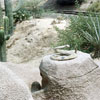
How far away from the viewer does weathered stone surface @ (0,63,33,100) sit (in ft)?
5.65

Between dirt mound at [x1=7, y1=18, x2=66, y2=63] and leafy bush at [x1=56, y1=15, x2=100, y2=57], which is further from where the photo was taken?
dirt mound at [x1=7, y1=18, x2=66, y2=63]

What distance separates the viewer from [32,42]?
9.83 meters

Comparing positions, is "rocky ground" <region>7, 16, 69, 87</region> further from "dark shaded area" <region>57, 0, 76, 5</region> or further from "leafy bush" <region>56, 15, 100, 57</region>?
"dark shaded area" <region>57, 0, 76, 5</region>

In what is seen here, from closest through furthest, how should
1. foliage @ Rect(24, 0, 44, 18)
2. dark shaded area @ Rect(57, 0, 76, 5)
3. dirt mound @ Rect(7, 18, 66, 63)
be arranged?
dirt mound @ Rect(7, 18, 66, 63) → foliage @ Rect(24, 0, 44, 18) → dark shaded area @ Rect(57, 0, 76, 5)

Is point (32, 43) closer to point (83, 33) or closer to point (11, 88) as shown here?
point (83, 33)

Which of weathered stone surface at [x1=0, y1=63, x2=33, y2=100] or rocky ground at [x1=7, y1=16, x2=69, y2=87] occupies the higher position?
weathered stone surface at [x1=0, y1=63, x2=33, y2=100]

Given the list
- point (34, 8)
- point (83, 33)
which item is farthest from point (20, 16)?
point (83, 33)

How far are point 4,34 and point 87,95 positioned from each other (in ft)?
13.4

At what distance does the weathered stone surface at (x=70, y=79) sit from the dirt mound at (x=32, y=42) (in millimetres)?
5047

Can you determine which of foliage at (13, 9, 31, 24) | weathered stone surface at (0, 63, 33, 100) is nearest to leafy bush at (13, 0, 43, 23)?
foliage at (13, 9, 31, 24)

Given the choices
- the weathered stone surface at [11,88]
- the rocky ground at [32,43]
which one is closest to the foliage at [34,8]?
the rocky ground at [32,43]

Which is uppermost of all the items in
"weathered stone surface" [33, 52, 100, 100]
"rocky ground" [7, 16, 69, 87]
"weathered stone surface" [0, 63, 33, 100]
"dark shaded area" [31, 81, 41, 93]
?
"weathered stone surface" [0, 63, 33, 100]

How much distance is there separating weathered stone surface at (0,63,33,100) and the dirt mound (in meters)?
6.60

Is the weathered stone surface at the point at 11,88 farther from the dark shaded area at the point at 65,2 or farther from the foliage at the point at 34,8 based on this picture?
the dark shaded area at the point at 65,2
